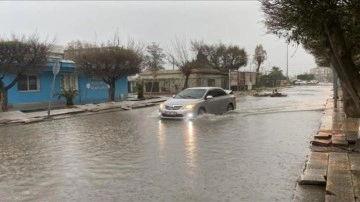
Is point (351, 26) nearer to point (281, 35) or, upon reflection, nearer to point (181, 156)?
point (281, 35)

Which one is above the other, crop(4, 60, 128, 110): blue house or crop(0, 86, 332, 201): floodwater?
crop(4, 60, 128, 110): blue house

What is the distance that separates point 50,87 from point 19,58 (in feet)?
27.8

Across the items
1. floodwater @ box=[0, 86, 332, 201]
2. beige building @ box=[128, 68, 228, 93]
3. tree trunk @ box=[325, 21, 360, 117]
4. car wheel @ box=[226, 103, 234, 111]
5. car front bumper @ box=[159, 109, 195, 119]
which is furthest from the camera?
beige building @ box=[128, 68, 228, 93]

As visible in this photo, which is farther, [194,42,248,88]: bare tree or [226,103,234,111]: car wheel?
[194,42,248,88]: bare tree

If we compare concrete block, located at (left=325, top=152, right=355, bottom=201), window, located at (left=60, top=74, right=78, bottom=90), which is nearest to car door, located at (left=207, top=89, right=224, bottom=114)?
concrete block, located at (left=325, top=152, right=355, bottom=201)

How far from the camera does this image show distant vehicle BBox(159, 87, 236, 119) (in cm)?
1922

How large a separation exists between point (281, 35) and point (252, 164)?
2.56m

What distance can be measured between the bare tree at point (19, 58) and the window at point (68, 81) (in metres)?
8.18

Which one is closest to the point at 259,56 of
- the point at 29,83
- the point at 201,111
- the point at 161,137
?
the point at 29,83

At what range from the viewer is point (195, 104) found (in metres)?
19.4

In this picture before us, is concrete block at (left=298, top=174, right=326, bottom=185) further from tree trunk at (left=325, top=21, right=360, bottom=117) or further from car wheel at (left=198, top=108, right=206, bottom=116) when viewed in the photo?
car wheel at (left=198, top=108, right=206, bottom=116)

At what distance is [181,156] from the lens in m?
9.96

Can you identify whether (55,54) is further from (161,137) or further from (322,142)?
(322,142)

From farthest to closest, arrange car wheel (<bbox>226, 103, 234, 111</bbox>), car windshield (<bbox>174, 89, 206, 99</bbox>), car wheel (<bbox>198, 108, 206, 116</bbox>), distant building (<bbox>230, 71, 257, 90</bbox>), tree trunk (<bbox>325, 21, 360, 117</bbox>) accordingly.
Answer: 1. distant building (<bbox>230, 71, 257, 90</bbox>)
2. car wheel (<bbox>226, 103, 234, 111</bbox>)
3. car windshield (<bbox>174, 89, 206, 99</bbox>)
4. car wheel (<bbox>198, 108, 206, 116</bbox>)
5. tree trunk (<bbox>325, 21, 360, 117</bbox>)
